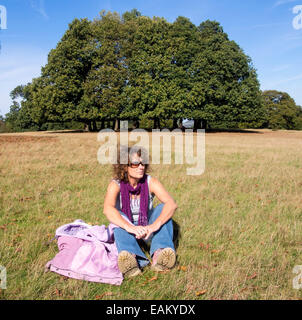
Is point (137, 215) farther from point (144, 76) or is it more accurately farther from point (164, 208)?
point (144, 76)

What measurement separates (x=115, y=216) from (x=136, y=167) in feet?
2.45

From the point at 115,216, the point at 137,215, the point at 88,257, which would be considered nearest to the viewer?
the point at 88,257

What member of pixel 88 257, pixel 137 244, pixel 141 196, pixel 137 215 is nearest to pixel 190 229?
pixel 137 215

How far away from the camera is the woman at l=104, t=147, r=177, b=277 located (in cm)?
354

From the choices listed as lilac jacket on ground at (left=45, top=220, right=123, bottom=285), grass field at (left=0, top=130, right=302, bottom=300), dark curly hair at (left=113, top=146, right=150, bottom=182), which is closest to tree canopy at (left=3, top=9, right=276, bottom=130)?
grass field at (left=0, top=130, right=302, bottom=300)

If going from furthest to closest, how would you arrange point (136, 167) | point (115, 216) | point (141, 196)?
point (141, 196) → point (136, 167) → point (115, 216)

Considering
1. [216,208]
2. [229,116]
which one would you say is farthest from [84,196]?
[229,116]

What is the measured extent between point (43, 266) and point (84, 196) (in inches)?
141

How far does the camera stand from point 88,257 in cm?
368

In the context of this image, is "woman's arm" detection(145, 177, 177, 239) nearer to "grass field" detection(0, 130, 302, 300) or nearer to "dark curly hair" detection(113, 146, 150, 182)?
"dark curly hair" detection(113, 146, 150, 182)

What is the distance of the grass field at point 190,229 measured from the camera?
3318 millimetres

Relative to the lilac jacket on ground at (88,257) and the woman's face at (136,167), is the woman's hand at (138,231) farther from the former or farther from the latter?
the woman's face at (136,167)

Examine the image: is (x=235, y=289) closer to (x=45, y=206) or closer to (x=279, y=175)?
(x=45, y=206)

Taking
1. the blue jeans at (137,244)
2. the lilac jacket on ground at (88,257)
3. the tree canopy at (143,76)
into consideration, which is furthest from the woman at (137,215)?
the tree canopy at (143,76)
